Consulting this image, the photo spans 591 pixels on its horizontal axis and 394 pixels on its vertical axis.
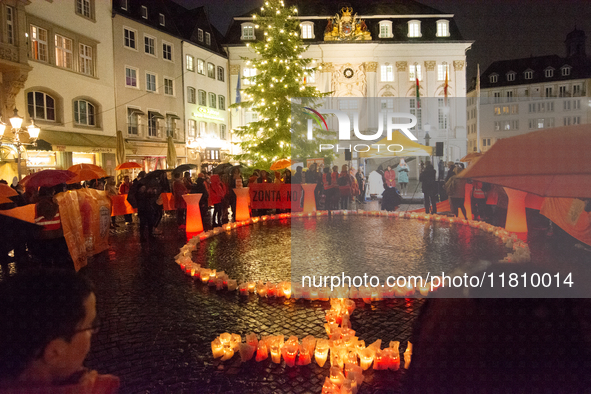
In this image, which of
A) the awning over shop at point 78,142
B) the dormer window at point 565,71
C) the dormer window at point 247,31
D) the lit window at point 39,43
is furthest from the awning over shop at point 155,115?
the dormer window at point 565,71

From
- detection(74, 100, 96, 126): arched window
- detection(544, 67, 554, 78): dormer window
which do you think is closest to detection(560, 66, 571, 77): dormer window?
detection(544, 67, 554, 78): dormer window

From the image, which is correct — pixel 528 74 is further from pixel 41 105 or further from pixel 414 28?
pixel 41 105

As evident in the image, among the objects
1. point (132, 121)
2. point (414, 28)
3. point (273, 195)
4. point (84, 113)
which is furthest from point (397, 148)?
point (414, 28)

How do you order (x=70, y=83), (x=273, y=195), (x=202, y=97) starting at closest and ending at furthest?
(x=273, y=195)
(x=70, y=83)
(x=202, y=97)

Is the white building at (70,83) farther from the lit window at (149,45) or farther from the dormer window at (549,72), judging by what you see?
the dormer window at (549,72)

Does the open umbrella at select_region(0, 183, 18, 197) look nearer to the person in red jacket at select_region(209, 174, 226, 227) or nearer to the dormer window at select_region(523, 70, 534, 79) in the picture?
the person in red jacket at select_region(209, 174, 226, 227)

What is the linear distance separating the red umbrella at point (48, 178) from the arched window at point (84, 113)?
20381 mm

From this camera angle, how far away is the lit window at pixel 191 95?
123ft

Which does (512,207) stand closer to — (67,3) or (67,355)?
(67,355)

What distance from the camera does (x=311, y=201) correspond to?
16156 mm

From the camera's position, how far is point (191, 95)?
3806cm

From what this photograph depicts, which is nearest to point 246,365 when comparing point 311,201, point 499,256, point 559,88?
point 499,256

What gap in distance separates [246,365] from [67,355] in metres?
2.99

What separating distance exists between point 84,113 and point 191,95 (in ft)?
41.6
